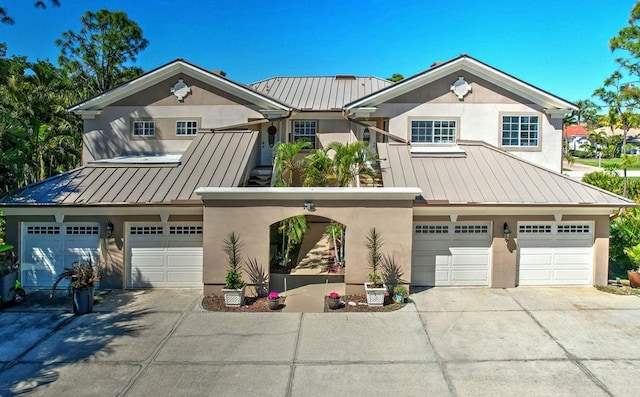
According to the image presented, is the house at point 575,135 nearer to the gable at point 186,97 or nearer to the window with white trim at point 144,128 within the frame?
the gable at point 186,97

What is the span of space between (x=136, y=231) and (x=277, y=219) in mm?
4782

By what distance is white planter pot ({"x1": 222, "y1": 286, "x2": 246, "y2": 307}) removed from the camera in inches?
502

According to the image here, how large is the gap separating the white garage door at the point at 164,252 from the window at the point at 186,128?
6288mm

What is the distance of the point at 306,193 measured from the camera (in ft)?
42.9

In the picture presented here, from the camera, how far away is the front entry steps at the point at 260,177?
57.2ft

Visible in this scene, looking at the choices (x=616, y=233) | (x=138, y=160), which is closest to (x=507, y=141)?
(x=616, y=233)

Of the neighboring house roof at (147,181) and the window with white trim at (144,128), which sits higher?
the window with white trim at (144,128)

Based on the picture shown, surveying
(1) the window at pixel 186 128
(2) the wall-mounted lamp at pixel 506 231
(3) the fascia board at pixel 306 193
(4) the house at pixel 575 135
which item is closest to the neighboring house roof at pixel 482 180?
(2) the wall-mounted lamp at pixel 506 231

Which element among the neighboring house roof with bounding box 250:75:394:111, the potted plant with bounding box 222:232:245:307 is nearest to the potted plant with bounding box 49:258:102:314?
the potted plant with bounding box 222:232:245:307

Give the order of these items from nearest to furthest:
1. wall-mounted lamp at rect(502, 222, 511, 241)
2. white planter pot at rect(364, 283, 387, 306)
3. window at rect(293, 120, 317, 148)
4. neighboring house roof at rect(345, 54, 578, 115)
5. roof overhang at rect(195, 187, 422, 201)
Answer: white planter pot at rect(364, 283, 387, 306) < roof overhang at rect(195, 187, 422, 201) < wall-mounted lamp at rect(502, 222, 511, 241) < neighboring house roof at rect(345, 54, 578, 115) < window at rect(293, 120, 317, 148)

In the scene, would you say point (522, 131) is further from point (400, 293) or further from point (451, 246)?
point (400, 293)

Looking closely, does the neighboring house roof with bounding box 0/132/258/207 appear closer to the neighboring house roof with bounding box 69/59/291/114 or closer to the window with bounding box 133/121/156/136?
the neighboring house roof with bounding box 69/59/291/114

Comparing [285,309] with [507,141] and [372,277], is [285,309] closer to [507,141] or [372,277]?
[372,277]

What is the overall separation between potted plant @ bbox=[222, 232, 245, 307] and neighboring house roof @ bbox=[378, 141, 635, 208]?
5200mm
